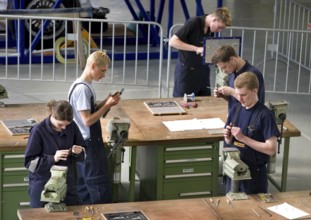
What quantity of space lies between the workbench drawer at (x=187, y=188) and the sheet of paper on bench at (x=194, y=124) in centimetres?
51

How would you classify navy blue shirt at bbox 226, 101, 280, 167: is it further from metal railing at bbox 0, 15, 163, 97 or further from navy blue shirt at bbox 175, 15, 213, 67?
metal railing at bbox 0, 15, 163, 97

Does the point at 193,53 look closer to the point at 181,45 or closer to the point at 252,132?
the point at 181,45

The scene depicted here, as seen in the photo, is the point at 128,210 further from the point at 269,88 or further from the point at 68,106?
the point at 269,88

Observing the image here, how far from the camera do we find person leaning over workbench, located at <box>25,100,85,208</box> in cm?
705

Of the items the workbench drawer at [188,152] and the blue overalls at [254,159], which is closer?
the blue overalls at [254,159]

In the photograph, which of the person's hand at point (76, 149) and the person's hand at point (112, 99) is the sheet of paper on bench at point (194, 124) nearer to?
the person's hand at point (112, 99)

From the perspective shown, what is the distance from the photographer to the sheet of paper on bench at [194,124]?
874cm

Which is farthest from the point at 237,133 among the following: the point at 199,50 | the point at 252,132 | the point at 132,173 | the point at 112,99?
the point at 199,50

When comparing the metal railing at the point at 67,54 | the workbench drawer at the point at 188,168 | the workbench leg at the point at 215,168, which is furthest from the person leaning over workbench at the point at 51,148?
the metal railing at the point at 67,54

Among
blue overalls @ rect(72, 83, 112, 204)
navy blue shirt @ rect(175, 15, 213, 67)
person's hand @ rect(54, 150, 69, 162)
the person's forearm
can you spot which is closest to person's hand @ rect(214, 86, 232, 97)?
blue overalls @ rect(72, 83, 112, 204)

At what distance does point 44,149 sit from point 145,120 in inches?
76.8

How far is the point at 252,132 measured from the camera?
7461 mm

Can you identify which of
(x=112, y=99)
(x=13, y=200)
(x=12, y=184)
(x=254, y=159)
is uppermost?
(x=112, y=99)

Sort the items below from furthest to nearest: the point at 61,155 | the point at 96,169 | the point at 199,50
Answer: the point at 199,50 → the point at 96,169 → the point at 61,155
